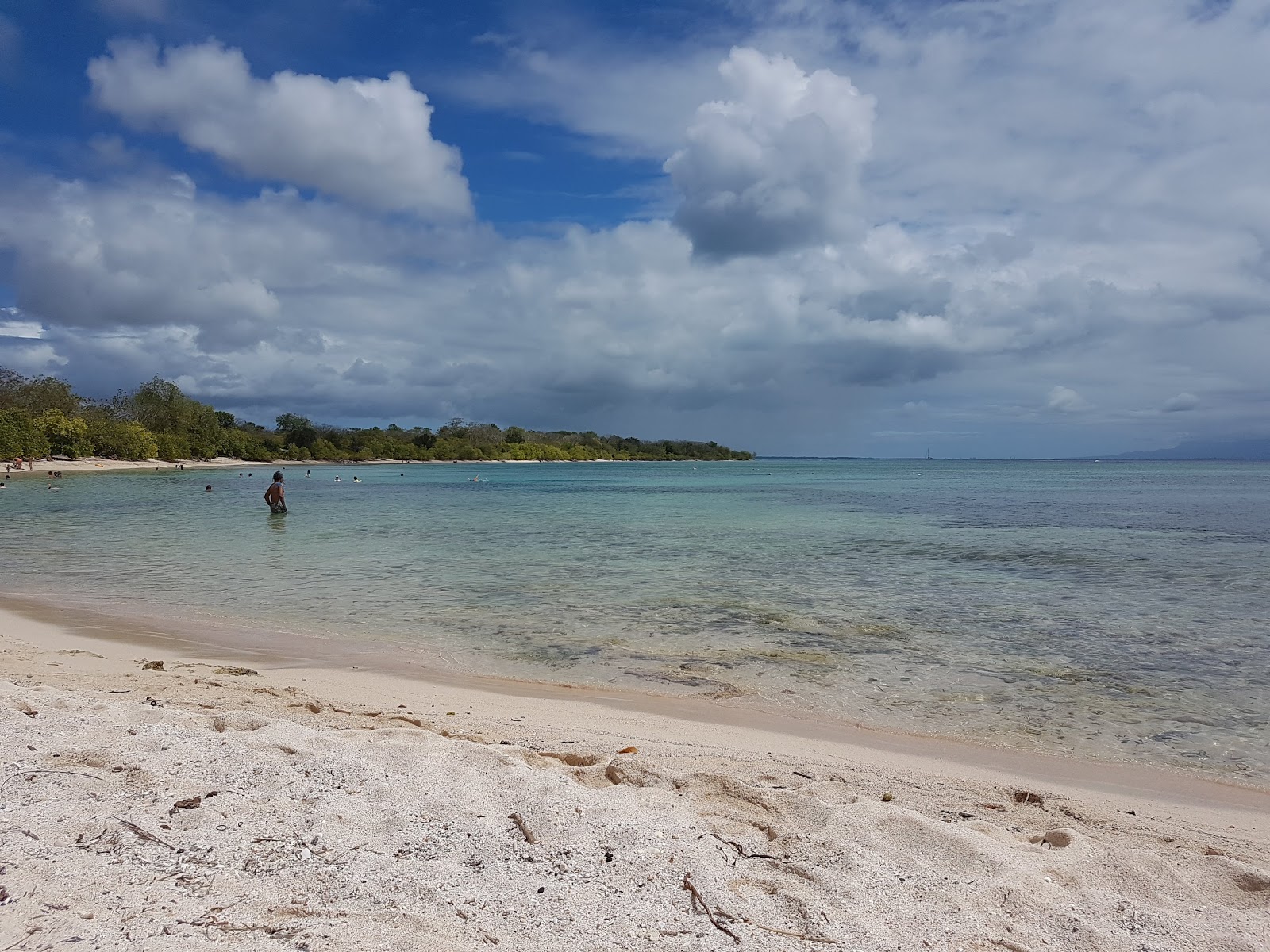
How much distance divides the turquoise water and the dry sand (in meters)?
2.15

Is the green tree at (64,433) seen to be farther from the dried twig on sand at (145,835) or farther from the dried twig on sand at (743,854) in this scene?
the dried twig on sand at (743,854)

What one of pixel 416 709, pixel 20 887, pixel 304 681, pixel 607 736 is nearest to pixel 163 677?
pixel 304 681

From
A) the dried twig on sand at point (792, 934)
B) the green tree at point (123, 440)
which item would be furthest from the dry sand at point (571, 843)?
the green tree at point (123, 440)

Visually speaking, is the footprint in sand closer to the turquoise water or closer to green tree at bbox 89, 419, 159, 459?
the turquoise water

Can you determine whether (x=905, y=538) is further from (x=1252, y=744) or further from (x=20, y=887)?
(x=20, y=887)

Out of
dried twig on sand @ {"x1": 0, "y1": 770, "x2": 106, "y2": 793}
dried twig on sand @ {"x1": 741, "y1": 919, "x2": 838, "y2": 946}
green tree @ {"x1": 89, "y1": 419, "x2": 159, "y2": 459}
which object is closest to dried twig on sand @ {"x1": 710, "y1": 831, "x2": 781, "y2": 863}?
dried twig on sand @ {"x1": 741, "y1": 919, "x2": 838, "y2": 946}

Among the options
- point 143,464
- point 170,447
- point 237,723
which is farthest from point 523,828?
point 170,447

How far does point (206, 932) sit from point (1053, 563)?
68.8 feet

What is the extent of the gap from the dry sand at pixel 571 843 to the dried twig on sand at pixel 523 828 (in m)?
0.01

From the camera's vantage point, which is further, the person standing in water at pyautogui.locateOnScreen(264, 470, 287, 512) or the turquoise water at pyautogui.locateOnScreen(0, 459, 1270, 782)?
the person standing in water at pyautogui.locateOnScreen(264, 470, 287, 512)

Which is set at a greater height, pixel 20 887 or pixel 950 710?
pixel 20 887

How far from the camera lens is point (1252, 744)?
23.1ft

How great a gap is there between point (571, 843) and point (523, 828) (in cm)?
31

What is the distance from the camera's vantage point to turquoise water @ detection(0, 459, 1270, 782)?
27.5ft
